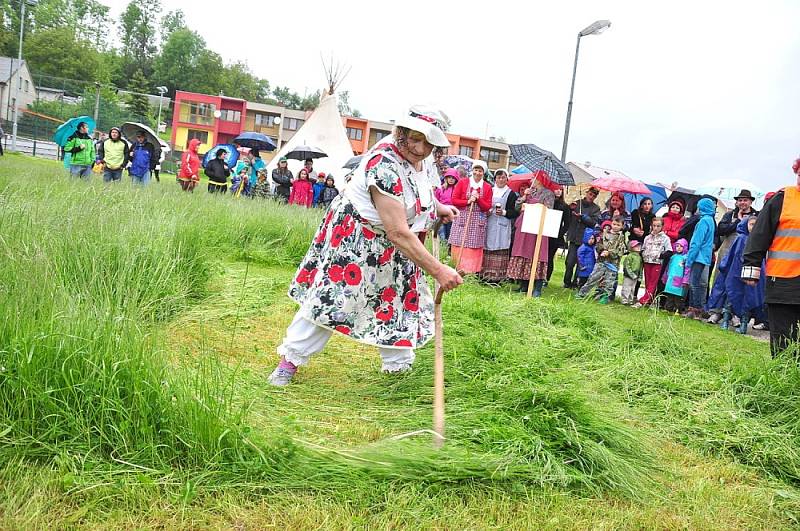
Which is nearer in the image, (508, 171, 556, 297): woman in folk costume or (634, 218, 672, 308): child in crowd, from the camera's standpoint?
(508, 171, 556, 297): woman in folk costume

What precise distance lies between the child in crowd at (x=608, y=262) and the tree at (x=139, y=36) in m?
96.6

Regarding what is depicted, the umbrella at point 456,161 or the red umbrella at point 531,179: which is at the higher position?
the umbrella at point 456,161

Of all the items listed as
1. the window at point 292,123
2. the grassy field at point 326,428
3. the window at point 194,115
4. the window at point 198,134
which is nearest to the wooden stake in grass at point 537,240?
the grassy field at point 326,428

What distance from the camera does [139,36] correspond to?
97062 millimetres

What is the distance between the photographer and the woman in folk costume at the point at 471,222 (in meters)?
9.92

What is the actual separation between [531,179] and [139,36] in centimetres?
10048

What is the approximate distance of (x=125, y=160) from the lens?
41.9 feet

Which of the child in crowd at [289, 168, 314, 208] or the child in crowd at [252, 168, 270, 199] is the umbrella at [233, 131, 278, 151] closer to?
the child in crowd at [252, 168, 270, 199]

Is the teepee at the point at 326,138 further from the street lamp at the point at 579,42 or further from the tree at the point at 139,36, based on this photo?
the tree at the point at 139,36

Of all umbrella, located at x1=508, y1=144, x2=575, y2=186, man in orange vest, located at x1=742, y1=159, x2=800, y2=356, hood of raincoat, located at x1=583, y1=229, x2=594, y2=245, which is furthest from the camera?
hood of raincoat, located at x1=583, y1=229, x2=594, y2=245

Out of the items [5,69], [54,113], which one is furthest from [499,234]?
[5,69]

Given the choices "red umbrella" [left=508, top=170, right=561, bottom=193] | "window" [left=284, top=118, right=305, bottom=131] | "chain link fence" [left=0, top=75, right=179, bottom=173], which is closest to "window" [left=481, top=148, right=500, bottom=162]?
"window" [left=284, top=118, right=305, bottom=131]

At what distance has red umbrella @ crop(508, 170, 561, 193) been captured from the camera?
9964 mm

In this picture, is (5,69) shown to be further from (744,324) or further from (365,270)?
(365,270)
